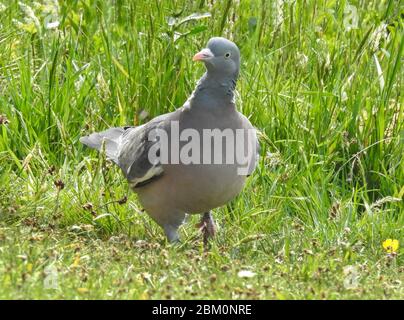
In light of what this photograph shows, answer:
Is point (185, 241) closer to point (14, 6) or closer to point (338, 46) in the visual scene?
point (338, 46)

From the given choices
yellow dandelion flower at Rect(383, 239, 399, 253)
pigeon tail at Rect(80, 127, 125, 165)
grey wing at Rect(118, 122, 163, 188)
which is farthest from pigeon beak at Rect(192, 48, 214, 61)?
yellow dandelion flower at Rect(383, 239, 399, 253)

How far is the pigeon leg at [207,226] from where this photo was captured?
19.0 ft

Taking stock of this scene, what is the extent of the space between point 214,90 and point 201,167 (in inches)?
16.0

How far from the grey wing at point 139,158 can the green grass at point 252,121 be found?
144 mm

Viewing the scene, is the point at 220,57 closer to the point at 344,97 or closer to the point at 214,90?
the point at 214,90

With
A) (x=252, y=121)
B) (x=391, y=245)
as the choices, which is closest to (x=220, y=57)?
(x=252, y=121)

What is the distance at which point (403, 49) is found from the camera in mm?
6629

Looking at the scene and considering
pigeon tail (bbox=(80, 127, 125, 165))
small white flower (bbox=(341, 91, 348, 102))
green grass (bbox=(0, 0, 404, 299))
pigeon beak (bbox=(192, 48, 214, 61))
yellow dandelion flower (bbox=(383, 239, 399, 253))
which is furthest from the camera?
small white flower (bbox=(341, 91, 348, 102))

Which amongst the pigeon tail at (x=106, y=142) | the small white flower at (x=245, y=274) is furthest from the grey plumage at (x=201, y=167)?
the small white flower at (x=245, y=274)

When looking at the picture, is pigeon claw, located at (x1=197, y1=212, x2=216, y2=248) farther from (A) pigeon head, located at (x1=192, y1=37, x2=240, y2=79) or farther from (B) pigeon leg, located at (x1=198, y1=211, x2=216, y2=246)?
(A) pigeon head, located at (x1=192, y1=37, x2=240, y2=79)

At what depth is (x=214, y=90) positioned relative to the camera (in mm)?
5586

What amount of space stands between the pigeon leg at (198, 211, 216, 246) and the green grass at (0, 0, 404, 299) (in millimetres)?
69

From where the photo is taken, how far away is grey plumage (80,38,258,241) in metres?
5.52

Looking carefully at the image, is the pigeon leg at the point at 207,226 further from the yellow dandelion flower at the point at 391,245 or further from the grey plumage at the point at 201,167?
the yellow dandelion flower at the point at 391,245
